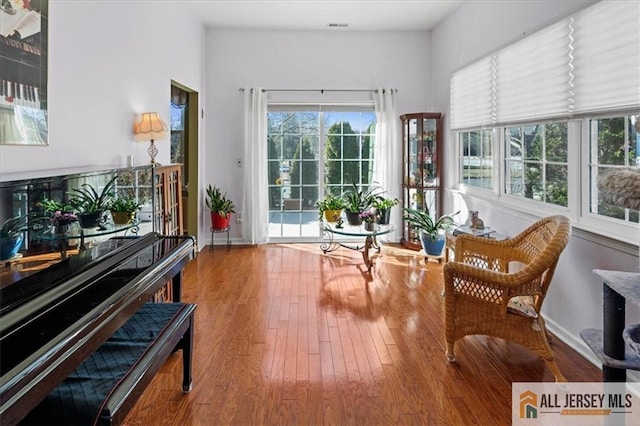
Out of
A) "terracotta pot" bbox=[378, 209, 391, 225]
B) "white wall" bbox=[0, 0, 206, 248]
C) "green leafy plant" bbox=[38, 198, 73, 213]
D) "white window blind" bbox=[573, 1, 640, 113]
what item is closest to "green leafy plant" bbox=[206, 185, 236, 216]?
"white wall" bbox=[0, 0, 206, 248]

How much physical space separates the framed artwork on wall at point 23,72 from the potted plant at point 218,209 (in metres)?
3.46

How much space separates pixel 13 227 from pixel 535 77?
352 centimetres

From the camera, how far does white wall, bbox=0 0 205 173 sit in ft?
7.90

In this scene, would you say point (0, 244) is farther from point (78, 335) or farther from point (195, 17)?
point (195, 17)

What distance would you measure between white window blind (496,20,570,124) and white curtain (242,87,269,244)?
311 cm

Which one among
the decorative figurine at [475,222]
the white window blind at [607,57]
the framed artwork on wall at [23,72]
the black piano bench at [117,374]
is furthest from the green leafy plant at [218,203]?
the white window blind at [607,57]

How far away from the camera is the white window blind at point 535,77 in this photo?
303 centimetres

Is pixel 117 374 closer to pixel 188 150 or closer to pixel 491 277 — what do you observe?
pixel 491 277

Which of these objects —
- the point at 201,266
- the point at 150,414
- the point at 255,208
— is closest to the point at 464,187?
the point at 255,208

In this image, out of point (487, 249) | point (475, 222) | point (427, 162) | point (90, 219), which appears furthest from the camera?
point (427, 162)

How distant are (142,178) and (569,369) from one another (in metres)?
2.81

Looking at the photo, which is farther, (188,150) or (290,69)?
(290,69)

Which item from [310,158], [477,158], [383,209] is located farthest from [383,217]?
[310,158]

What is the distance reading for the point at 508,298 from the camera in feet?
7.94
